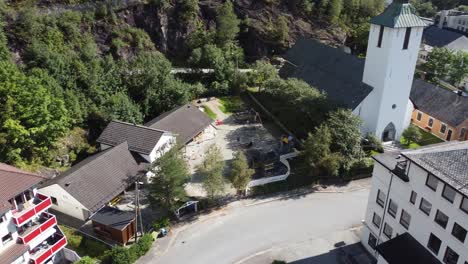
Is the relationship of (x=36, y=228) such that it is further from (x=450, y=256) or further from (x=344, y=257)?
(x=450, y=256)

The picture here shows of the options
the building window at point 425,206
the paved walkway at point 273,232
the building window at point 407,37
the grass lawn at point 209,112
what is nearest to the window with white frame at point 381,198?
the building window at point 425,206

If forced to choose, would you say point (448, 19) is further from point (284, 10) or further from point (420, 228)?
point (420, 228)

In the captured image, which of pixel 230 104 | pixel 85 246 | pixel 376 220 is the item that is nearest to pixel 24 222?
pixel 85 246

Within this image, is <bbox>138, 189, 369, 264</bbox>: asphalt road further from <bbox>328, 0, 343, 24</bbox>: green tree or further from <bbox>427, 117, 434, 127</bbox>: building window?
<bbox>328, 0, 343, 24</bbox>: green tree

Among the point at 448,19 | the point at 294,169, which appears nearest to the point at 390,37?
the point at 294,169

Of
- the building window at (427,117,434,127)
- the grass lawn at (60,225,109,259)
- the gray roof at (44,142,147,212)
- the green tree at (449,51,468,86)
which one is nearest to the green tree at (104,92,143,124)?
the gray roof at (44,142,147,212)

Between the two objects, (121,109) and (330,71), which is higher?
(330,71)
